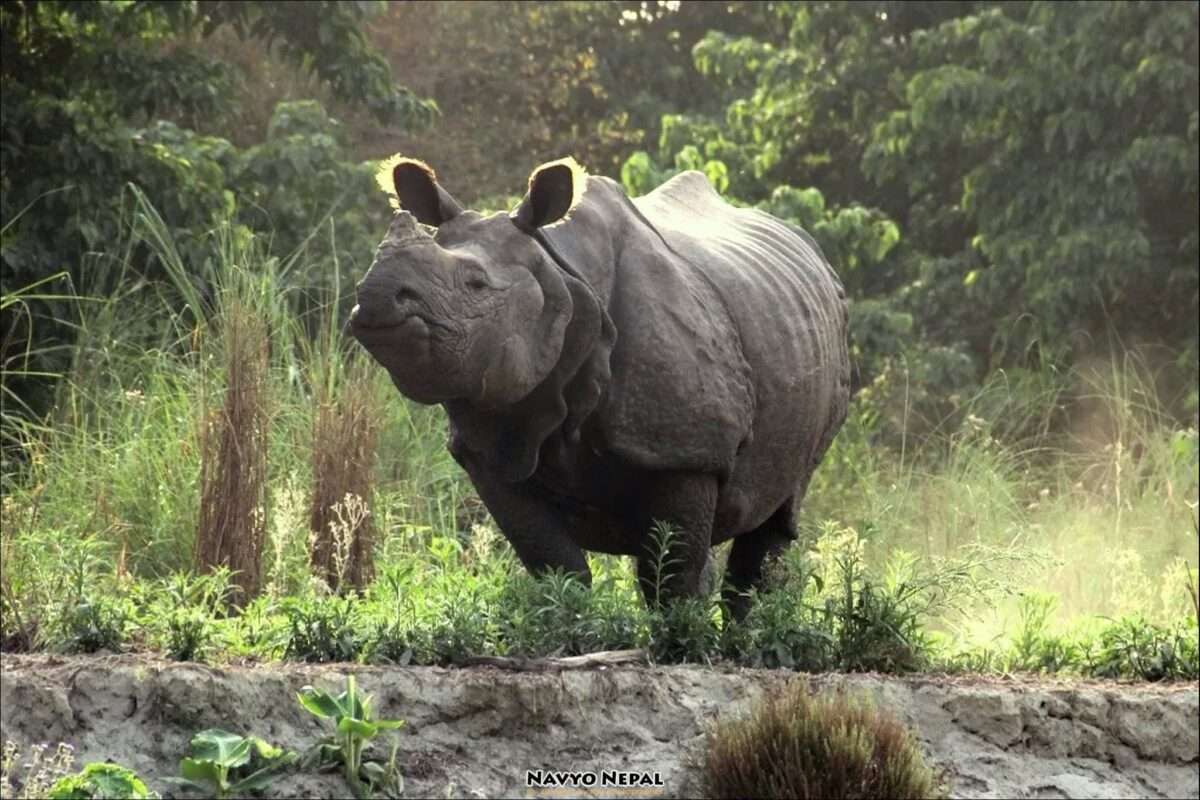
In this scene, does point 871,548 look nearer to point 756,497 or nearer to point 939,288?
point 756,497

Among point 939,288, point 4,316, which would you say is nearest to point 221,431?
point 4,316

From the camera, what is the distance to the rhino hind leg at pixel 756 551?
8016 mm

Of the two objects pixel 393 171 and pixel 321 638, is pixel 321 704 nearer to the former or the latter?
pixel 321 638

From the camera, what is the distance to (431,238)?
6125 mm

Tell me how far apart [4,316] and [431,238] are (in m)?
6.67

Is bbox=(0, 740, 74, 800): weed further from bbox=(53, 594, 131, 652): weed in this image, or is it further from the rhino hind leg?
the rhino hind leg

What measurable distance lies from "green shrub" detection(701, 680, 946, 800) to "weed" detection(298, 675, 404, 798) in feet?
→ 2.76

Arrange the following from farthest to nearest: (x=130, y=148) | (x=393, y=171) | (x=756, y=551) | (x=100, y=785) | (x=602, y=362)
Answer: (x=130, y=148), (x=756, y=551), (x=602, y=362), (x=393, y=171), (x=100, y=785)

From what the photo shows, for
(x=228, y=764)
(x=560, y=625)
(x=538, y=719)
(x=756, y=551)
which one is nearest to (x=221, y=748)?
(x=228, y=764)

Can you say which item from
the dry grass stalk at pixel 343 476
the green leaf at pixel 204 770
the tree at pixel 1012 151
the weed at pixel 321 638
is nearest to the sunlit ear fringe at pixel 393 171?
the weed at pixel 321 638

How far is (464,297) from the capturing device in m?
6.17

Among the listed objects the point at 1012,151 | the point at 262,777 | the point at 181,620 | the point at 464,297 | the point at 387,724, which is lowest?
the point at 262,777

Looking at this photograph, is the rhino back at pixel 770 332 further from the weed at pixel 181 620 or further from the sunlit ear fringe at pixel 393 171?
the weed at pixel 181 620

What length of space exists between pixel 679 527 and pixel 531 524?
461 mm
